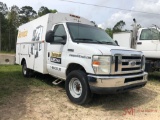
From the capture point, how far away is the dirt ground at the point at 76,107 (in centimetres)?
529

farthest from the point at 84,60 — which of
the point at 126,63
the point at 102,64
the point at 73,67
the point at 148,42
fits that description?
the point at 148,42

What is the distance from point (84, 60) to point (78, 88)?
889 millimetres

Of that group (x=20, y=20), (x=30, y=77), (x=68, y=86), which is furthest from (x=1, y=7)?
(x=68, y=86)

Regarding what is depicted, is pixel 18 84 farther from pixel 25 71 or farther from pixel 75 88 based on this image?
pixel 75 88

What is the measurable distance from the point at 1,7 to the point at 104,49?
57.3m

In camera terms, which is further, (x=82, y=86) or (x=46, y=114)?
(x=82, y=86)

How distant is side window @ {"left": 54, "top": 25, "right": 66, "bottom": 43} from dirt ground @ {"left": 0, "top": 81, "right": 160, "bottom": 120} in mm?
1788

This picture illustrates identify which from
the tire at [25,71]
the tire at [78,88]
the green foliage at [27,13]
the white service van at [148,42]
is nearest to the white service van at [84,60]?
the tire at [78,88]

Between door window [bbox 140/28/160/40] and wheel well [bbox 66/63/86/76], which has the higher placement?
door window [bbox 140/28/160/40]

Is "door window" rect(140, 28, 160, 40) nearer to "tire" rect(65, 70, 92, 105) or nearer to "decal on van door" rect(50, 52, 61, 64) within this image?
"decal on van door" rect(50, 52, 61, 64)

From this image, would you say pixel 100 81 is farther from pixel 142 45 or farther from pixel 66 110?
pixel 142 45

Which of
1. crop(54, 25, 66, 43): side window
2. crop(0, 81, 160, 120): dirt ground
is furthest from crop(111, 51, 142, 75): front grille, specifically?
crop(54, 25, 66, 43): side window

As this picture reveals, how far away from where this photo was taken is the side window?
22.4 ft

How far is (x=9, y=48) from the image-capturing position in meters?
59.9
